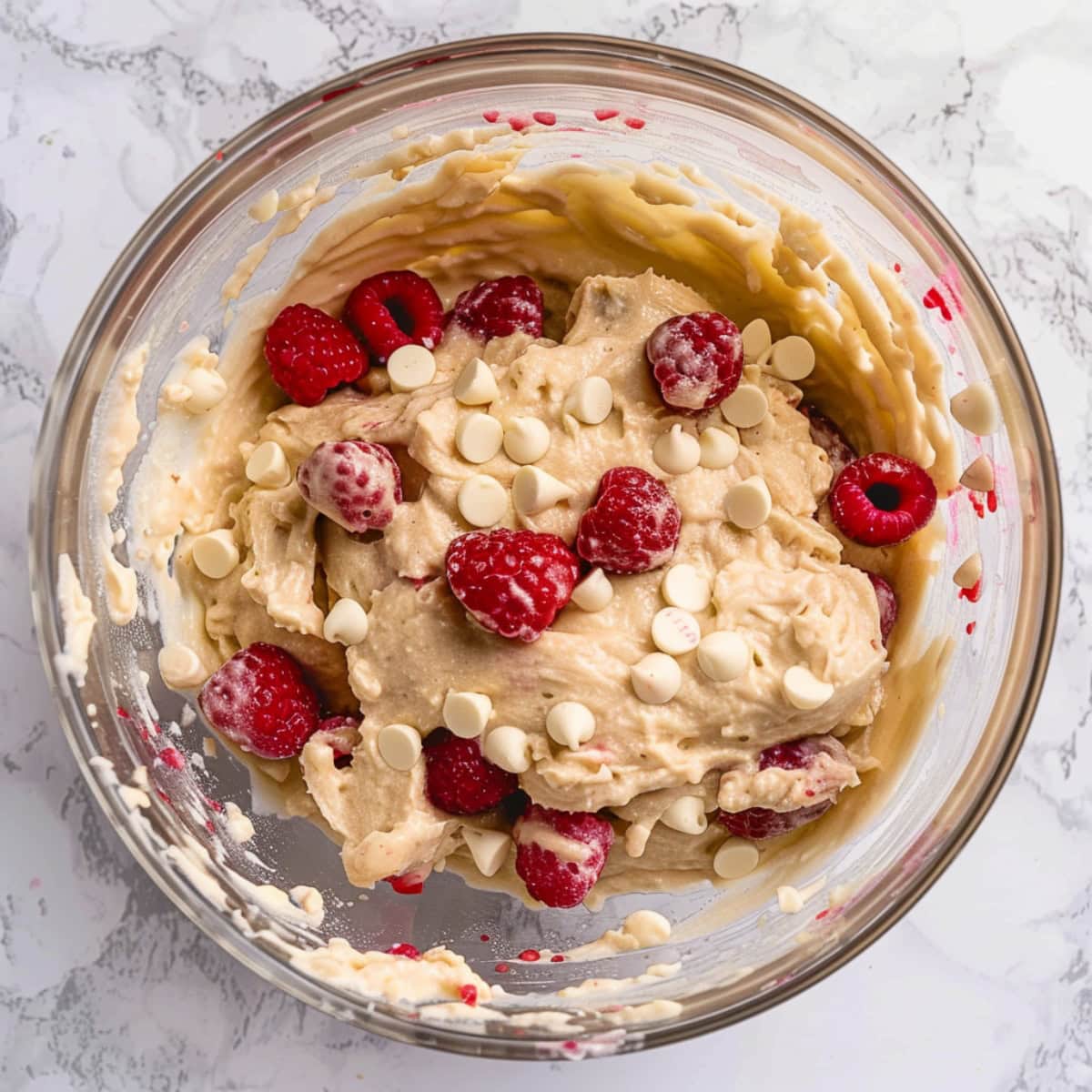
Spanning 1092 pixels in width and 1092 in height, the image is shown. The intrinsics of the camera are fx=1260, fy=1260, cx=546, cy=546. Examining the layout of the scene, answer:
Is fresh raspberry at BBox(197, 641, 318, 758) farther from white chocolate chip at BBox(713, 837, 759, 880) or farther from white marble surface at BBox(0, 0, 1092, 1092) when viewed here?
white chocolate chip at BBox(713, 837, 759, 880)

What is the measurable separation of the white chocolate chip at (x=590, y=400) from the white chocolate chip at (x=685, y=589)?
21cm

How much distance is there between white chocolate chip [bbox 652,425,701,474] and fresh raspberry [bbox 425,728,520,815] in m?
0.41

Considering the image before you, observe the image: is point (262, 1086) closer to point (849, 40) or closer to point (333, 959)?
point (333, 959)

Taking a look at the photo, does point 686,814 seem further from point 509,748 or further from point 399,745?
point 399,745

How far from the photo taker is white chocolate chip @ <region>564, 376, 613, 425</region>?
5.11 ft

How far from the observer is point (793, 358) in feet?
5.48

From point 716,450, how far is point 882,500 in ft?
0.78

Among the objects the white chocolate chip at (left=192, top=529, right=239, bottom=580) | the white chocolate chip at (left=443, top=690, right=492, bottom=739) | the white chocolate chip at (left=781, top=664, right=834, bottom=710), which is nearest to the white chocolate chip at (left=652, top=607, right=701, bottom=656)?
the white chocolate chip at (left=781, top=664, right=834, bottom=710)

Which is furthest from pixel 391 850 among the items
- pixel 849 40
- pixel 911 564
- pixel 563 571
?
pixel 849 40

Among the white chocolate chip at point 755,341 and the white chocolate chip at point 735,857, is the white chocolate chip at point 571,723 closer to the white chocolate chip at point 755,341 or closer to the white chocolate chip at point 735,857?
the white chocolate chip at point 735,857

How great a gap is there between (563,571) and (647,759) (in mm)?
248

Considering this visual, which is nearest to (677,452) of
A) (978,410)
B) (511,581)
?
(511,581)

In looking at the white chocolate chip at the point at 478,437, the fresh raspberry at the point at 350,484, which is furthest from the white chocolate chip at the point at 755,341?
the fresh raspberry at the point at 350,484

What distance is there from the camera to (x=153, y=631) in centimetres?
168
